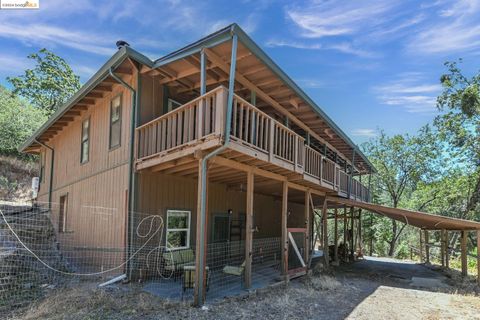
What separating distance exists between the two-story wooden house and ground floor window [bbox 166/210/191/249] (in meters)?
0.03

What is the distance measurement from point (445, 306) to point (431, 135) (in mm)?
21490

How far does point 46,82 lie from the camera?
101 ft

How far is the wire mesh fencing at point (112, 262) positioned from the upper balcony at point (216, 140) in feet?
5.63

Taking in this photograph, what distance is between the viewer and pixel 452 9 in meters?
11.4

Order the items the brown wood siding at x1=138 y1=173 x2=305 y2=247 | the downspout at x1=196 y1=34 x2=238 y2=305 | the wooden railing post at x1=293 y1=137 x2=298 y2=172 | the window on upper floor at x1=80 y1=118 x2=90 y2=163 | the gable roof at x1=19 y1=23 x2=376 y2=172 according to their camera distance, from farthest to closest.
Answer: the window on upper floor at x1=80 y1=118 x2=90 y2=163 → the wooden railing post at x1=293 y1=137 x2=298 y2=172 → the brown wood siding at x1=138 y1=173 x2=305 y2=247 → the gable roof at x1=19 y1=23 x2=376 y2=172 → the downspout at x1=196 y1=34 x2=238 y2=305

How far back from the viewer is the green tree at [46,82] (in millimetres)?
30688

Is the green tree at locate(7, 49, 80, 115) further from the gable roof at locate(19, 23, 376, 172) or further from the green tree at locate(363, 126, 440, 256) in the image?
the green tree at locate(363, 126, 440, 256)

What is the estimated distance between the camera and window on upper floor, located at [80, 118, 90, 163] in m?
11.2

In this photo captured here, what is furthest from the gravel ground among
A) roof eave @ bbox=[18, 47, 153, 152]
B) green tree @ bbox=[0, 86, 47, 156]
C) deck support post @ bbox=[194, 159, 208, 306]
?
green tree @ bbox=[0, 86, 47, 156]

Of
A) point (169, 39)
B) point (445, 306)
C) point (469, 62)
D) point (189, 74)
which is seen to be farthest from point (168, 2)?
point (469, 62)

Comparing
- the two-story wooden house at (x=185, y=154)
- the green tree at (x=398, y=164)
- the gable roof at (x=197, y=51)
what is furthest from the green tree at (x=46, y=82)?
the green tree at (x=398, y=164)

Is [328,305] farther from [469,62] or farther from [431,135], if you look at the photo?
[431,135]

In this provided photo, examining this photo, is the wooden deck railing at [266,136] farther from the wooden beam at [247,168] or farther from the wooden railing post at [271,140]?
the wooden beam at [247,168]

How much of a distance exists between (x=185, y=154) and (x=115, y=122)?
3761 millimetres
